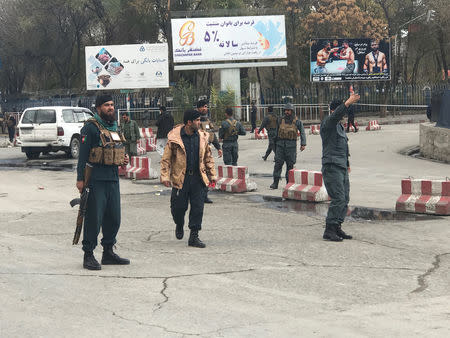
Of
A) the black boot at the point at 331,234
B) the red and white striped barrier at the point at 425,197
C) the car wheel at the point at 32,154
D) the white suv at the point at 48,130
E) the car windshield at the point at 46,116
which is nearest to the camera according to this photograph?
the black boot at the point at 331,234

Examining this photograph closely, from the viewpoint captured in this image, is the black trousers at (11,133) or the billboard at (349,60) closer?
the black trousers at (11,133)

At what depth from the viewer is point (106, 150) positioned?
8320mm

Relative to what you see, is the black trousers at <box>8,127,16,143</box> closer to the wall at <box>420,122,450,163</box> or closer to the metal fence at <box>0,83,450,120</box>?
the metal fence at <box>0,83,450,120</box>

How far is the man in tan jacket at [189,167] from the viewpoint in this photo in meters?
9.89

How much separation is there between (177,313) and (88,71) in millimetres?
45608

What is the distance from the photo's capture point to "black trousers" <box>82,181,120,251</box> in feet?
27.3

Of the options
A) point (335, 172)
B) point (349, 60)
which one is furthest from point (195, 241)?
point (349, 60)

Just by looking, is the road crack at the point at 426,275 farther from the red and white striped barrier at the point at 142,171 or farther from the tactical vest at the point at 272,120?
the tactical vest at the point at 272,120

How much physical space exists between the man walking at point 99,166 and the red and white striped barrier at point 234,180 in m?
8.11

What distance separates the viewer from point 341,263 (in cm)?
877

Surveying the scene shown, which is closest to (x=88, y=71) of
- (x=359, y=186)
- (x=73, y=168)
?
(x=73, y=168)

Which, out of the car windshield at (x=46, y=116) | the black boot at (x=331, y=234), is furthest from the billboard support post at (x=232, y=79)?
the black boot at (x=331, y=234)

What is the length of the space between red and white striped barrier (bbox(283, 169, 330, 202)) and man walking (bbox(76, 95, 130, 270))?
6.74 m

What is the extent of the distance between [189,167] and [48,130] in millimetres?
17929
